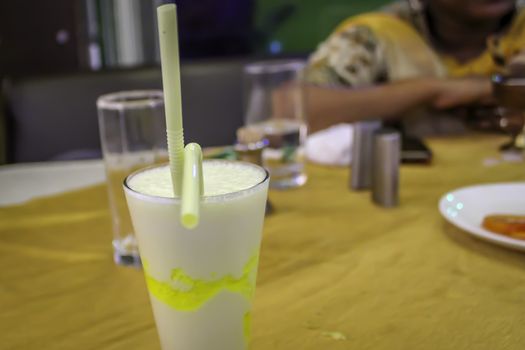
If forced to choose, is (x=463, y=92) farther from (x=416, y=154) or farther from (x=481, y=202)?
(x=481, y=202)

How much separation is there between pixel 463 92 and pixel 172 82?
1.41m

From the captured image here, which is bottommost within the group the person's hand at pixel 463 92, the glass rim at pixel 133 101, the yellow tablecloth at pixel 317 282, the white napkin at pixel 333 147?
the yellow tablecloth at pixel 317 282

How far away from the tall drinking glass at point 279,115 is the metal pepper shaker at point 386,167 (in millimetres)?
202

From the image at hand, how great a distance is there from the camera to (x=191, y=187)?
37 centimetres

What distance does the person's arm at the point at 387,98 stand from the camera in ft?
5.33

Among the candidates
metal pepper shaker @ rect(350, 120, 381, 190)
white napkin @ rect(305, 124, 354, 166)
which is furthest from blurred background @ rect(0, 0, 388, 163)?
metal pepper shaker @ rect(350, 120, 381, 190)

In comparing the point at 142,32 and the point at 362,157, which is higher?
the point at 142,32

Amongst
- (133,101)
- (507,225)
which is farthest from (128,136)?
(507,225)

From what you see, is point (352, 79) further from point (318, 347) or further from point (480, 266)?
point (318, 347)

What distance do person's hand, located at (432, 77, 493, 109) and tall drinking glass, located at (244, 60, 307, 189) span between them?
675 mm

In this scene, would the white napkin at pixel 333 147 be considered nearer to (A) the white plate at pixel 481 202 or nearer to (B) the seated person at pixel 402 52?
(A) the white plate at pixel 481 202

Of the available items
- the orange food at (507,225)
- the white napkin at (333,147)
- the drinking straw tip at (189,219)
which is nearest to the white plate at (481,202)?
the orange food at (507,225)

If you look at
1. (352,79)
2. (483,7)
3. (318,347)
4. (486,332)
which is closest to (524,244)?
(486,332)

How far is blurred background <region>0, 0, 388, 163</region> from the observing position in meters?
3.02
